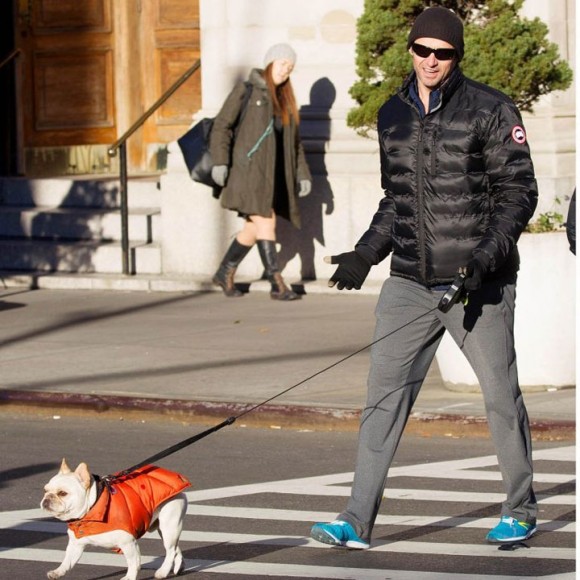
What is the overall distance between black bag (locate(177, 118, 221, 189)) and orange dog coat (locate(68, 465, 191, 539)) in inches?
328

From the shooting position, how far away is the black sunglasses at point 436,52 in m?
6.68

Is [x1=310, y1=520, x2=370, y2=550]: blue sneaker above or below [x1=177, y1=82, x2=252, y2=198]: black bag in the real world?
below

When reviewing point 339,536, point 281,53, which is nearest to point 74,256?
point 281,53

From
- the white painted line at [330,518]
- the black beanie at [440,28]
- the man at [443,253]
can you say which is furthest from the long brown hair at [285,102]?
the black beanie at [440,28]

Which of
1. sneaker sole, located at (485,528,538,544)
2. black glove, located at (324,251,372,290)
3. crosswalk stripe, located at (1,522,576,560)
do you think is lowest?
crosswalk stripe, located at (1,522,576,560)

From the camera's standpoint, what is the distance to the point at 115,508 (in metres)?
6.03

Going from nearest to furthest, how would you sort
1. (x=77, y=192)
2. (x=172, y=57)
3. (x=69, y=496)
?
(x=69, y=496) → (x=77, y=192) → (x=172, y=57)

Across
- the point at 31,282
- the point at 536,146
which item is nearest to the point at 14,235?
the point at 31,282

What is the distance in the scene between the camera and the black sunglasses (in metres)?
6.68

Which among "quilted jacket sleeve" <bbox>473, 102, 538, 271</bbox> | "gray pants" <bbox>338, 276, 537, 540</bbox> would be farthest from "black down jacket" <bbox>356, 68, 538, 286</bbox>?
"gray pants" <bbox>338, 276, 537, 540</bbox>

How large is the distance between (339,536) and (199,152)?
26.2 feet

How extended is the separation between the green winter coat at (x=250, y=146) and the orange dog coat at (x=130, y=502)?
26.9ft

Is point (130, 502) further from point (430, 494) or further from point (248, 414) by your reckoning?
point (248, 414)

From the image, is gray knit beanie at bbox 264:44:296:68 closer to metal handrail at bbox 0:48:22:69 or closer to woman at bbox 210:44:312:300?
woman at bbox 210:44:312:300
